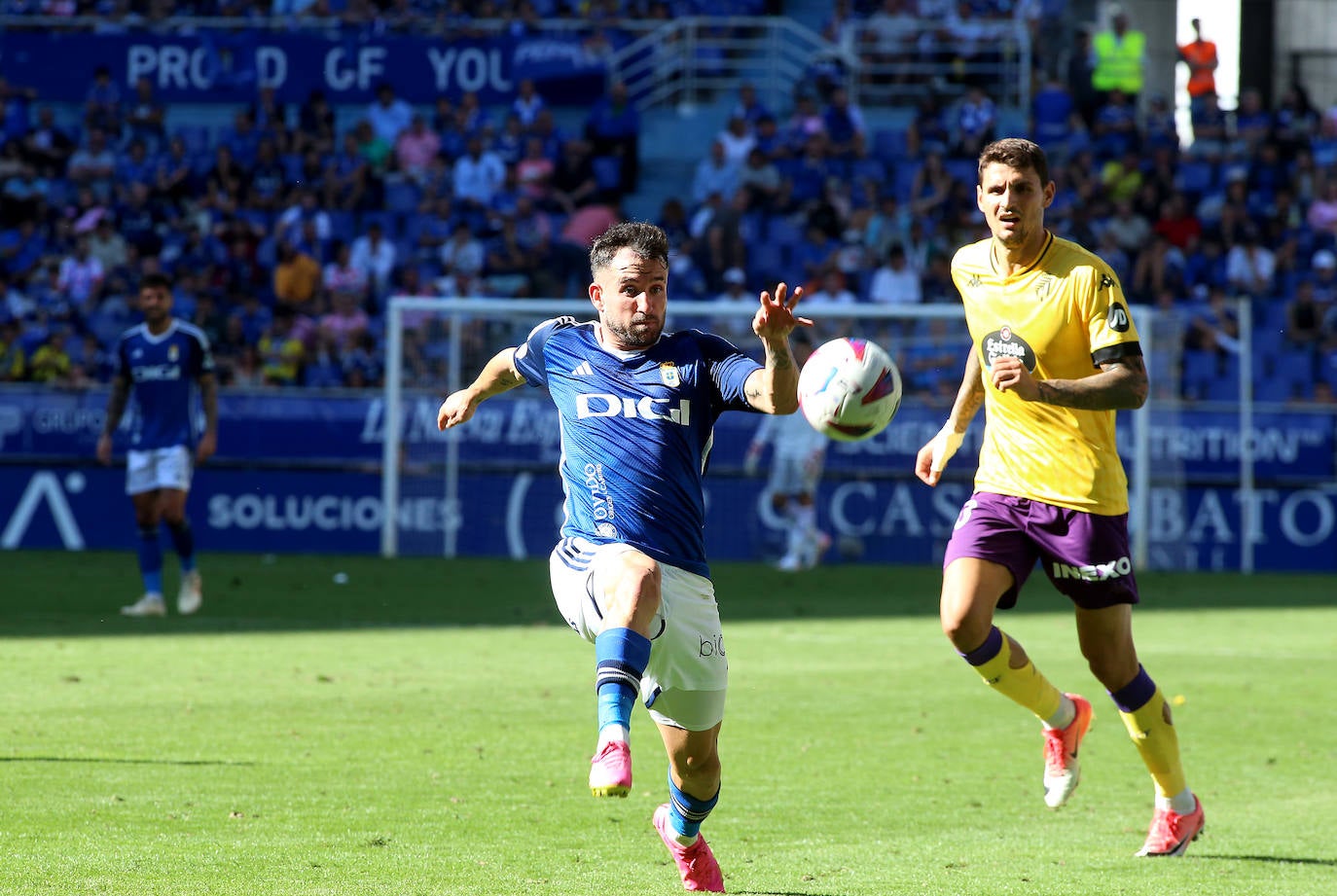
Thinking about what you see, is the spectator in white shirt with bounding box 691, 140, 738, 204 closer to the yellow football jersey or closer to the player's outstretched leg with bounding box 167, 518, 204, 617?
the player's outstretched leg with bounding box 167, 518, 204, 617

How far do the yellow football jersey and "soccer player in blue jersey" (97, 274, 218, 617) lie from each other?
814 centimetres

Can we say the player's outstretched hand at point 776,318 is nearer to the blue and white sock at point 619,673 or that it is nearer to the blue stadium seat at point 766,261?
the blue and white sock at point 619,673

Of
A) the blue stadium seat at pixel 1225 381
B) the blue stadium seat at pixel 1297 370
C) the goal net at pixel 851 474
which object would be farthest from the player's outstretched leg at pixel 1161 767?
the blue stadium seat at pixel 1297 370

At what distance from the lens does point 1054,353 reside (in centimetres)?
600

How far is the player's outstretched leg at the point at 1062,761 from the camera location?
627 cm

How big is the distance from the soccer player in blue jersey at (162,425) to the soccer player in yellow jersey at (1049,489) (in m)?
8.16

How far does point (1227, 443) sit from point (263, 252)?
40.8 ft

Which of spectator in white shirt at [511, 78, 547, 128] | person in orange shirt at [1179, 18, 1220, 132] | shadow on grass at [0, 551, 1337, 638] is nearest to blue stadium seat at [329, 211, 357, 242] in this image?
spectator in white shirt at [511, 78, 547, 128]

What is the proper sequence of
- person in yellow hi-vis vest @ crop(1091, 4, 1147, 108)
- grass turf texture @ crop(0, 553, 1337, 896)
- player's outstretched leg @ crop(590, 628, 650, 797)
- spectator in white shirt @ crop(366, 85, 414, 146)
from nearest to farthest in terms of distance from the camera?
player's outstretched leg @ crop(590, 628, 650, 797) → grass turf texture @ crop(0, 553, 1337, 896) → spectator in white shirt @ crop(366, 85, 414, 146) → person in yellow hi-vis vest @ crop(1091, 4, 1147, 108)

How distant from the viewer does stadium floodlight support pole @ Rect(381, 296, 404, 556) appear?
19.2 metres

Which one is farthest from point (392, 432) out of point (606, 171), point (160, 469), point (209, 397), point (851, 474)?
point (606, 171)

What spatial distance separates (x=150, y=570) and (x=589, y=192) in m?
12.0

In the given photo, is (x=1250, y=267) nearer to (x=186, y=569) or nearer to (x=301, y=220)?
(x=301, y=220)

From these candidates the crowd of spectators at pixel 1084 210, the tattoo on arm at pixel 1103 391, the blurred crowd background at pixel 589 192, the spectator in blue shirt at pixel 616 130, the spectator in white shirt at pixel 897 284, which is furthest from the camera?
the spectator in blue shirt at pixel 616 130
